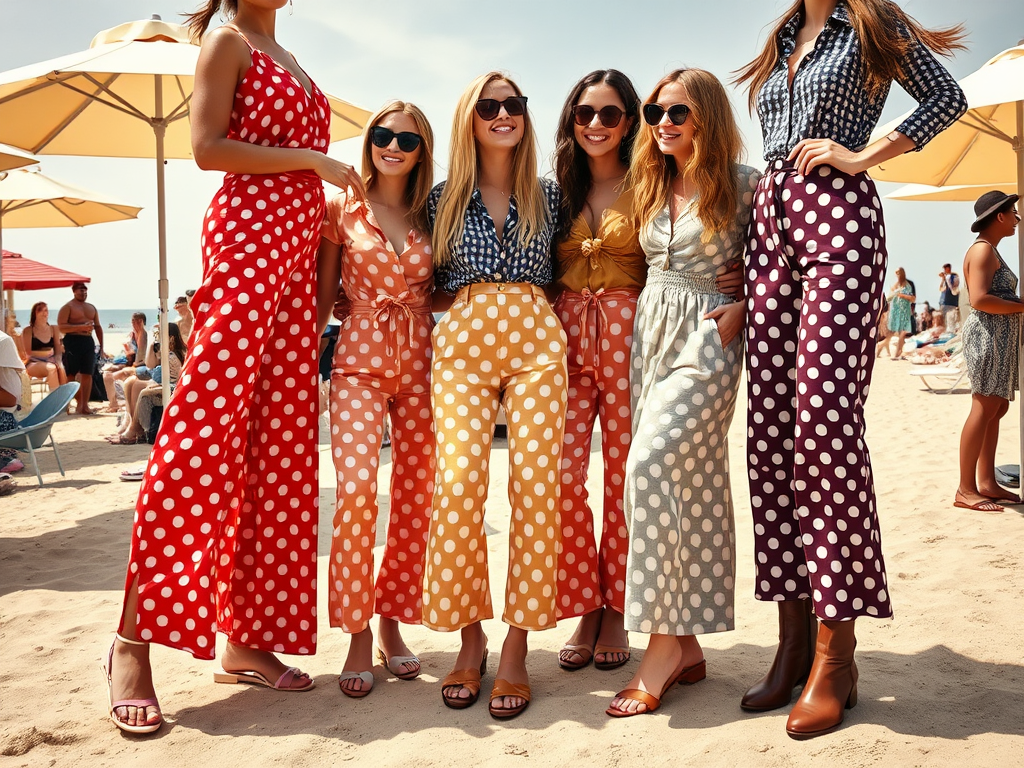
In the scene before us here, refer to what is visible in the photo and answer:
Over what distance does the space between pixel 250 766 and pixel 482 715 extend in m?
0.80

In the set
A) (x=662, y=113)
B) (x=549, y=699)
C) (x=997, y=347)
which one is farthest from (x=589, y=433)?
(x=997, y=347)

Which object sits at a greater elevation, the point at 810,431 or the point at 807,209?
the point at 807,209

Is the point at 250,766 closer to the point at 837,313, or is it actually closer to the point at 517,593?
the point at 517,593

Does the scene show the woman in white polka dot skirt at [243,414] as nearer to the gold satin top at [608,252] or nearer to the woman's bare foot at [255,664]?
the woman's bare foot at [255,664]

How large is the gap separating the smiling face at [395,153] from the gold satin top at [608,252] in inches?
28.0

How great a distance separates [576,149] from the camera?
3.55 m

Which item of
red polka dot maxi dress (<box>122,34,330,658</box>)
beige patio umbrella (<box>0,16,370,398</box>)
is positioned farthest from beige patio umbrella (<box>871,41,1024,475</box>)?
red polka dot maxi dress (<box>122,34,330,658</box>)

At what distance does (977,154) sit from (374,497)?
8102 mm

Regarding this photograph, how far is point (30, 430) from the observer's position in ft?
22.9

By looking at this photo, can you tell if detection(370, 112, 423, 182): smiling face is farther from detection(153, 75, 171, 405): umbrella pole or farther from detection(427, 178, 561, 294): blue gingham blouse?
detection(153, 75, 171, 405): umbrella pole

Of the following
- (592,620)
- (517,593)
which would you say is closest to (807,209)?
(517,593)

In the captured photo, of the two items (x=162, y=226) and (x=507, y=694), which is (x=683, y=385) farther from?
(x=162, y=226)

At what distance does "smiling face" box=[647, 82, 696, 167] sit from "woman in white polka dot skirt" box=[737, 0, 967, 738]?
32 cm

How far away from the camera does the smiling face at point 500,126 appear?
130 inches
